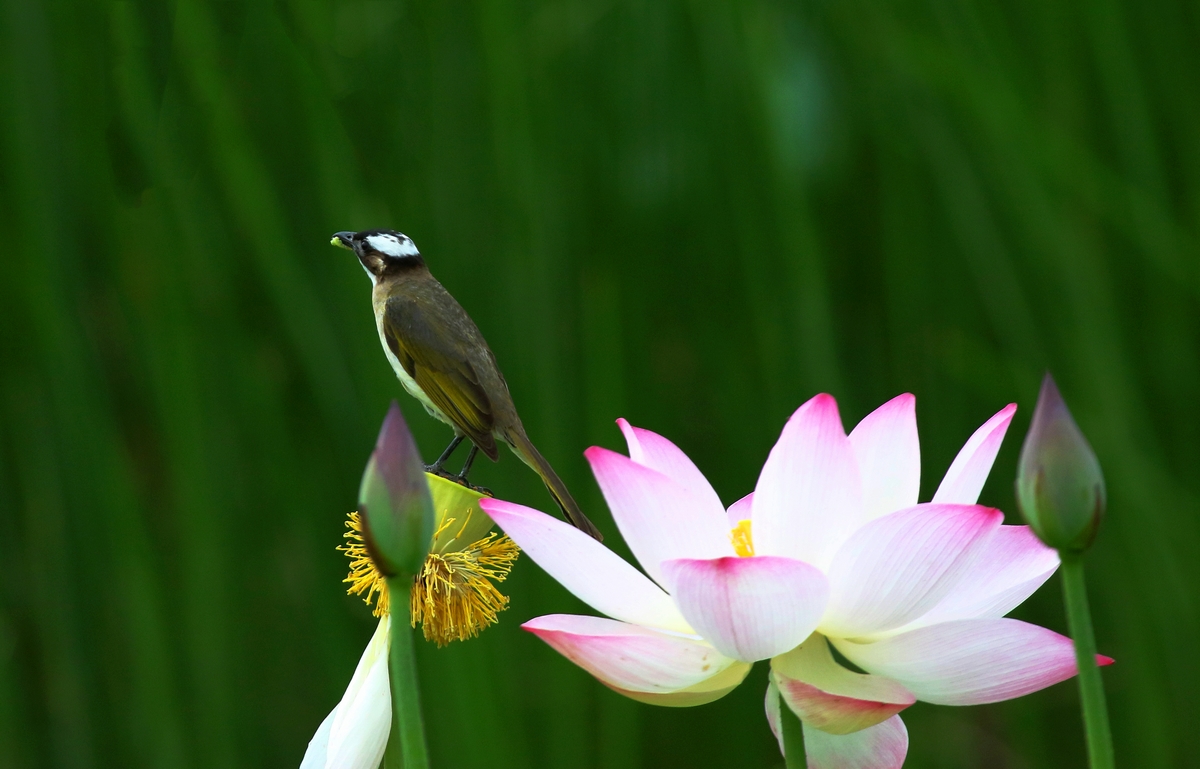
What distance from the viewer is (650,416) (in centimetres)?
107

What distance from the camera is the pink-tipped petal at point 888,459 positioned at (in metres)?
0.38

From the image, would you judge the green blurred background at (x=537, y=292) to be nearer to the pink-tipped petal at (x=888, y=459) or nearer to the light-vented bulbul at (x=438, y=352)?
the light-vented bulbul at (x=438, y=352)

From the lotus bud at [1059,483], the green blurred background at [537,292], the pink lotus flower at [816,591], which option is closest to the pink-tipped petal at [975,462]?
the pink lotus flower at [816,591]

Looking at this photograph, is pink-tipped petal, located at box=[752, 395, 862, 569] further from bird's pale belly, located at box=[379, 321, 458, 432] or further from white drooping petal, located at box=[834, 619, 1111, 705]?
bird's pale belly, located at box=[379, 321, 458, 432]

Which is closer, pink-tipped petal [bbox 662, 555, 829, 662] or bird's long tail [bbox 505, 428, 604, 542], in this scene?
pink-tipped petal [bbox 662, 555, 829, 662]

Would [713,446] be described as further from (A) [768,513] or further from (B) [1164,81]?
(A) [768,513]

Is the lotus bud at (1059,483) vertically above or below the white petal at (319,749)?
above

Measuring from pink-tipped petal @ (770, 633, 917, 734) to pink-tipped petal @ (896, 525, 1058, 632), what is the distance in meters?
0.02

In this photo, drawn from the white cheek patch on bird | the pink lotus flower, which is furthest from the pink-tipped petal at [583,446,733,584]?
the white cheek patch on bird

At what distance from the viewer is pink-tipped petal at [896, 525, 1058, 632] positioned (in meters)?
0.33

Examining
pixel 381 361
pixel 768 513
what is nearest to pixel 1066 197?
pixel 381 361

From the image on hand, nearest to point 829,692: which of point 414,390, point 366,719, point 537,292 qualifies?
point 366,719

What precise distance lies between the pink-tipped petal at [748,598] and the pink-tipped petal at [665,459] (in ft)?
0.22

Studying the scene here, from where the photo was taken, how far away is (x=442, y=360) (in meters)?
0.50
